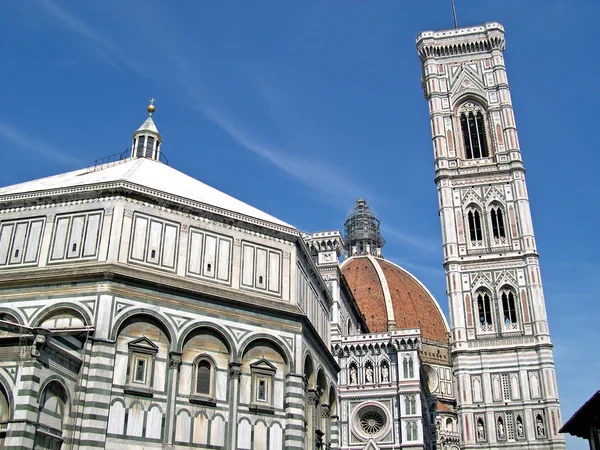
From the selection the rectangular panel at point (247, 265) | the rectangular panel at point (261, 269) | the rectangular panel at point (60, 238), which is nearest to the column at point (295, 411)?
the rectangular panel at point (261, 269)

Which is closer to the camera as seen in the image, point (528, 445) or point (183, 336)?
point (183, 336)

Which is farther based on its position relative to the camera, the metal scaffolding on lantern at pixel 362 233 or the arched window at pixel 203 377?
the metal scaffolding on lantern at pixel 362 233

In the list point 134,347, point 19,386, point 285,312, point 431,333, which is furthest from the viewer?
point 431,333

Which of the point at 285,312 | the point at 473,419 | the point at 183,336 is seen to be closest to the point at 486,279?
the point at 473,419

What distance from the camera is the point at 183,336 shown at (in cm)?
2212

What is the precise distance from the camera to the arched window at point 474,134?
57.4m

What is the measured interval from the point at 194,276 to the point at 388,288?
8107 centimetres

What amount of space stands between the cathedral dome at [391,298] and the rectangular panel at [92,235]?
74.3m

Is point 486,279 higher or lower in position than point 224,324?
higher

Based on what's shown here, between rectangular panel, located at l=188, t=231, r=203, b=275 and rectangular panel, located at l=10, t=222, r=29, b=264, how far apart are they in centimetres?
560

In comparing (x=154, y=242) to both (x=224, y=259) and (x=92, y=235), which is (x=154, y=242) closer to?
(x=92, y=235)

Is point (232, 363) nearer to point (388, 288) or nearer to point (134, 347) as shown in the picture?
point (134, 347)

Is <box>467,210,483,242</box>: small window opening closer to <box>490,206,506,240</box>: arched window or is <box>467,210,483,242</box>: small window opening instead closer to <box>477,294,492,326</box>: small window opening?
<box>490,206,506,240</box>: arched window

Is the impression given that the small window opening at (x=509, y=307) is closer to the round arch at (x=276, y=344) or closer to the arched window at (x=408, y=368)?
the arched window at (x=408, y=368)
